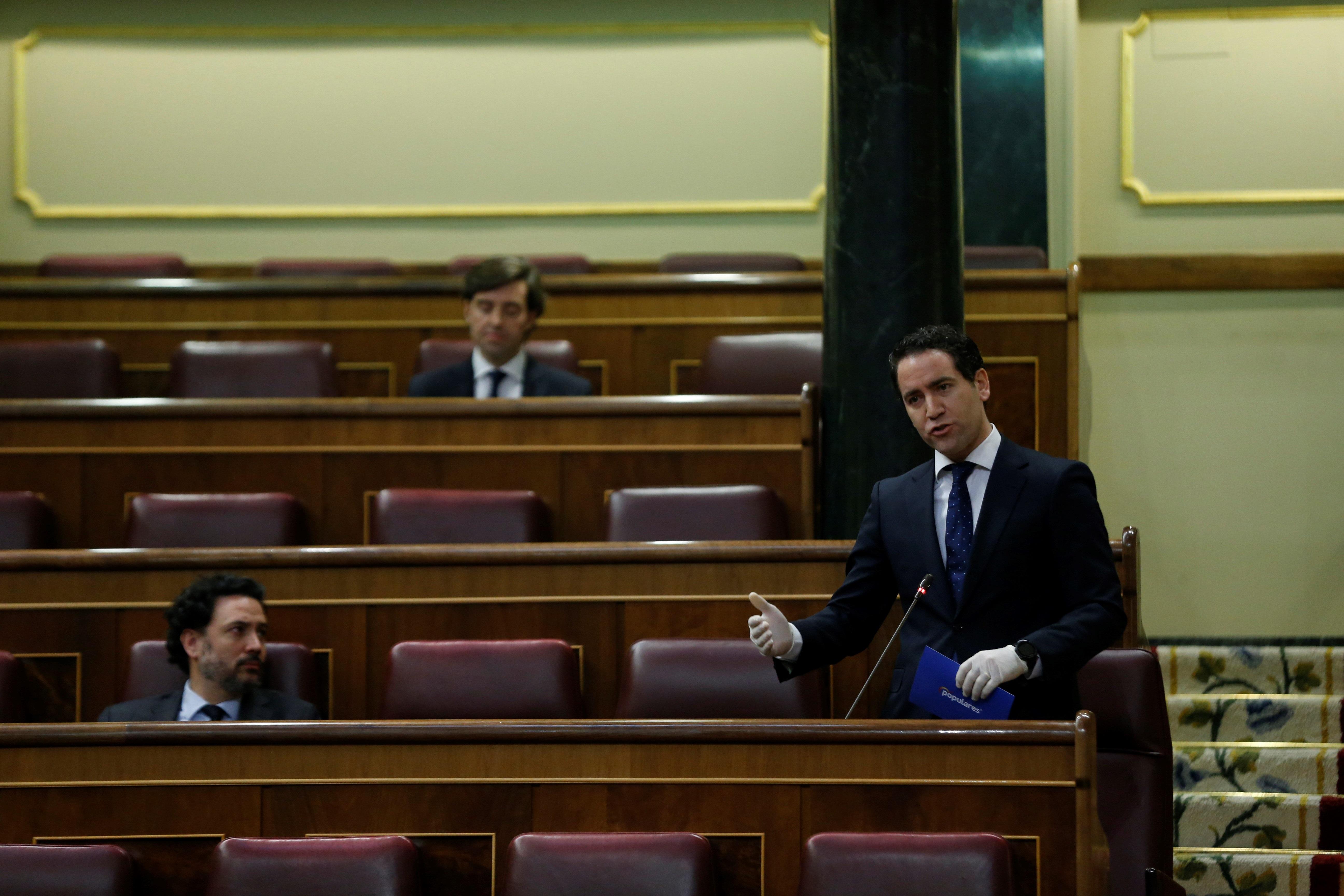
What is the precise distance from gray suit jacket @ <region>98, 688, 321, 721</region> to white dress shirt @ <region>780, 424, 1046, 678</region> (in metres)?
0.45

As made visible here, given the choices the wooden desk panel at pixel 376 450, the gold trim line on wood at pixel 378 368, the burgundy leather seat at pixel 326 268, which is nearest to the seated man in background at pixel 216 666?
the wooden desk panel at pixel 376 450

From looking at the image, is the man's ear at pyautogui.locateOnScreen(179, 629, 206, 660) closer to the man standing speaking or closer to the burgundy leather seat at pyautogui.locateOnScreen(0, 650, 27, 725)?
the burgundy leather seat at pyautogui.locateOnScreen(0, 650, 27, 725)

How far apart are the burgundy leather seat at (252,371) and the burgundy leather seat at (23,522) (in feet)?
1.16

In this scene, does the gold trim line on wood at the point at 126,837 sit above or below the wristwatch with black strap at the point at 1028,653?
below

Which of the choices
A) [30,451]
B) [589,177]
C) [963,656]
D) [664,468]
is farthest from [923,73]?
[589,177]

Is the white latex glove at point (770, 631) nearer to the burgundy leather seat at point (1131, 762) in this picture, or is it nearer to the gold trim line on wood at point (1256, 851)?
the burgundy leather seat at point (1131, 762)

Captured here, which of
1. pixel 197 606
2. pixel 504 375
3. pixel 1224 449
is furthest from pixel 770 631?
pixel 1224 449

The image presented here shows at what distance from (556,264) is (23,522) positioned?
3.49 feet

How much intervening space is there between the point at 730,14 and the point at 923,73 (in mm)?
1332

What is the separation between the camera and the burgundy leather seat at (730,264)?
2256 mm

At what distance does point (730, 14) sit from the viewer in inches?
106

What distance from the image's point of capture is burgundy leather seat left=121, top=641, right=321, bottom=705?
50.1 inches

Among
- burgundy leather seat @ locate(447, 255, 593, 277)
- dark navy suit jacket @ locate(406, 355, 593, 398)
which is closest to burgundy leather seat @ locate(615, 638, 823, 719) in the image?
dark navy suit jacket @ locate(406, 355, 593, 398)

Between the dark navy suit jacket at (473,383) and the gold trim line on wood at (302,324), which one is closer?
the dark navy suit jacket at (473,383)
